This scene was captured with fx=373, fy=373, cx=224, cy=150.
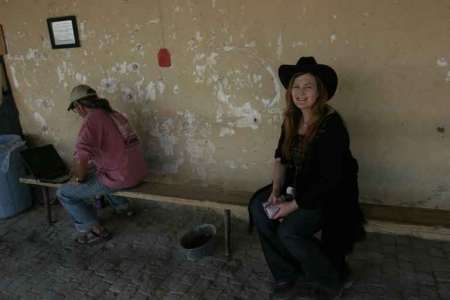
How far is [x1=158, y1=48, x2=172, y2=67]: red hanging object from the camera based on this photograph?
3.48 m

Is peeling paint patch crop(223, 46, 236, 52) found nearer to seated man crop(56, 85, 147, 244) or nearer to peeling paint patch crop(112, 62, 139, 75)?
peeling paint patch crop(112, 62, 139, 75)

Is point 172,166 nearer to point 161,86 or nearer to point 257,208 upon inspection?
point 161,86

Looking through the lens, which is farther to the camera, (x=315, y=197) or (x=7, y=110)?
(x=7, y=110)

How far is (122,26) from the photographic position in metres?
3.56

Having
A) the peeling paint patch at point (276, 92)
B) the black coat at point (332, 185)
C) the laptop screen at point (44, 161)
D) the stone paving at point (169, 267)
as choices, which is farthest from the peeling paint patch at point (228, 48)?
the laptop screen at point (44, 161)

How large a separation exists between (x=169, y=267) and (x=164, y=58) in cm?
188

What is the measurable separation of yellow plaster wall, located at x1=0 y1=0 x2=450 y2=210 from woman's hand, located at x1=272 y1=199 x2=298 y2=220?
37.8 inches

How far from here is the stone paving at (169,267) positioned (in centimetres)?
277

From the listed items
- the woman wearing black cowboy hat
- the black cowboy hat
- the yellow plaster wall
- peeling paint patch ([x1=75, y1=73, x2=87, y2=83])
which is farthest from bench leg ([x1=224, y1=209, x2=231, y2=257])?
peeling paint patch ([x1=75, y1=73, x2=87, y2=83])

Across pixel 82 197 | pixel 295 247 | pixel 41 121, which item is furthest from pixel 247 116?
pixel 41 121

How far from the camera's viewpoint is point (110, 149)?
3.33 m

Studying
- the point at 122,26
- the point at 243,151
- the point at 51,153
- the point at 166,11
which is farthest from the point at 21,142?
the point at 243,151

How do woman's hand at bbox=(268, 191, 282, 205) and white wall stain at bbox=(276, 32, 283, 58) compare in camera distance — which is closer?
woman's hand at bbox=(268, 191, 282, 205)

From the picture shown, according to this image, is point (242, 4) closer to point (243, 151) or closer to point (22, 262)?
point (243, 151)
